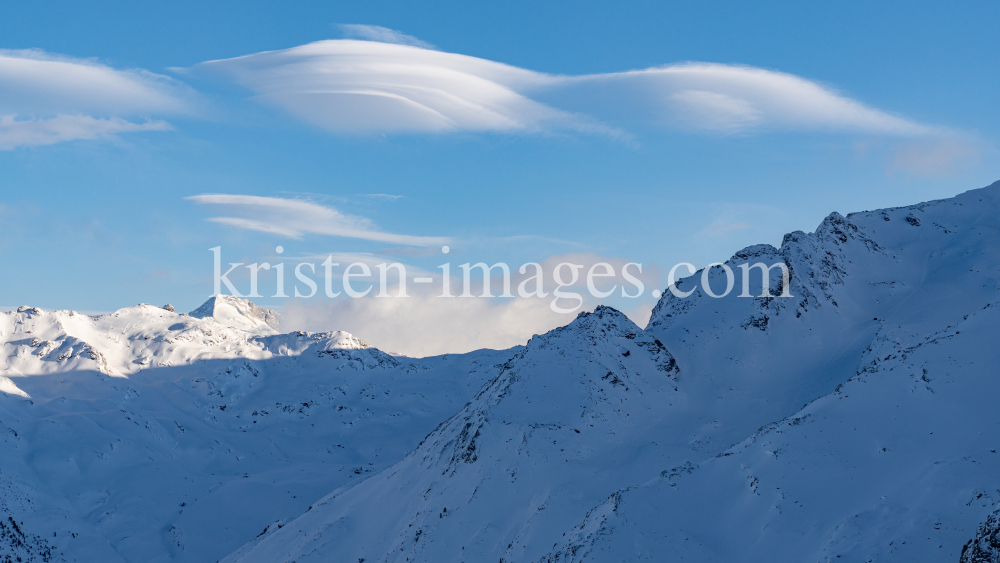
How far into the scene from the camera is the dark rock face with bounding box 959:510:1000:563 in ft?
57.8

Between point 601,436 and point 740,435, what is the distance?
1042 centimetres

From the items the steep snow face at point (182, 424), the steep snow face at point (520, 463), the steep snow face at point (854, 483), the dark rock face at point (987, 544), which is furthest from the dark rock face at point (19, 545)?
the dark rock face at point (987, 544)

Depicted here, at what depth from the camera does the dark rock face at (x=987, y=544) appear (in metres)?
17.6

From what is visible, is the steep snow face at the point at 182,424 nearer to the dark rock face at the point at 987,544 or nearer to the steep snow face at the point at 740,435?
the steep snow face at the point at 740,435

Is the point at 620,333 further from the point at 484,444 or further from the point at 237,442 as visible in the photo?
the point at 237,442

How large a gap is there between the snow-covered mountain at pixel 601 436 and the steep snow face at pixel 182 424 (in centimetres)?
45

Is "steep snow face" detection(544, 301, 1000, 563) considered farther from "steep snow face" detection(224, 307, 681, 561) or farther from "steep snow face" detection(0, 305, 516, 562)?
"steep snow face" detection(0, 305, 516, 562)

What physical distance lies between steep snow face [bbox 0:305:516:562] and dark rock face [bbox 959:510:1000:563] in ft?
193

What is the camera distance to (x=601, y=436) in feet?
151

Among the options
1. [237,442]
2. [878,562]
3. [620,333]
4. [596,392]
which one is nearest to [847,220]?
[620,333]

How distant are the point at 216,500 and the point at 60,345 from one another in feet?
172

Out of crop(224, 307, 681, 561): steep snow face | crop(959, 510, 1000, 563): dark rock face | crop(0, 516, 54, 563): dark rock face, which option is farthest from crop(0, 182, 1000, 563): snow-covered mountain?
crop(0, 516, 54, 563): dark rock face

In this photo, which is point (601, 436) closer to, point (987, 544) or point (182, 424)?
point (987, 544)

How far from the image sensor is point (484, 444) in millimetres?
45875
